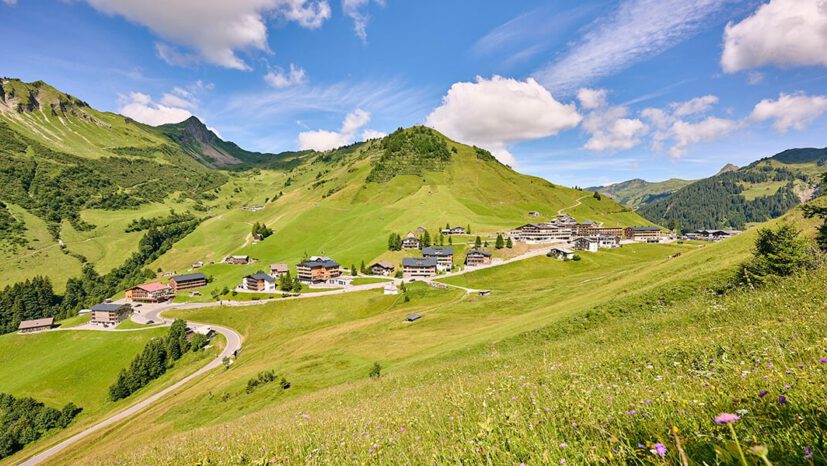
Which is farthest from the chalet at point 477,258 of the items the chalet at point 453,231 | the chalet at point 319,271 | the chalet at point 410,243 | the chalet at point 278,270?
the chalet at point 278,270

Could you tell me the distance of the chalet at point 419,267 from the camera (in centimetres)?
13800

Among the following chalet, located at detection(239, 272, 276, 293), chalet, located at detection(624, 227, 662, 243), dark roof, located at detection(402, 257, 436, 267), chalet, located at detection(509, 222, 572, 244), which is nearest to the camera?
dark roof, located at detection(402, 257, 436, 267)

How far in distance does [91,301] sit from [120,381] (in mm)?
144964

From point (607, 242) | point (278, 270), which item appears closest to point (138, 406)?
point (278, 270)

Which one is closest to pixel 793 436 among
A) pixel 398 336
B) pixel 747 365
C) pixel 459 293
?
pixel 747 365

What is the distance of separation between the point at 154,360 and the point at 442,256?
101059mm

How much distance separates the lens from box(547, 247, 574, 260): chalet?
13712 cm

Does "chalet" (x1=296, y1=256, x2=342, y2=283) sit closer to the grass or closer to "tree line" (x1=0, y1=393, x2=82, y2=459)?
"tree line" (x1=0, y1=393, x2=82, y2=459)

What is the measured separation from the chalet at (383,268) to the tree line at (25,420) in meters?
97.7

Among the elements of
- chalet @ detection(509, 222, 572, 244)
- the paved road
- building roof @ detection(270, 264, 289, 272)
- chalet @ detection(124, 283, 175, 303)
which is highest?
chalet @ detection(509, 222, 572, 244)

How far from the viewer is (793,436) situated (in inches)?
131

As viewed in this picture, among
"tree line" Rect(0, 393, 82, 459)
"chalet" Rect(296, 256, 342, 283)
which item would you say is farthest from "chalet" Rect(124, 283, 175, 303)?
"tree line" Rect(0, 393, 82, 459)

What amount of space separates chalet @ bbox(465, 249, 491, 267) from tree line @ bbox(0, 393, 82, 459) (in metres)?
124

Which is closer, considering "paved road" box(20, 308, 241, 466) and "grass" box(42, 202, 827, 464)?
"grass" box(42, 202, 827, 464)
